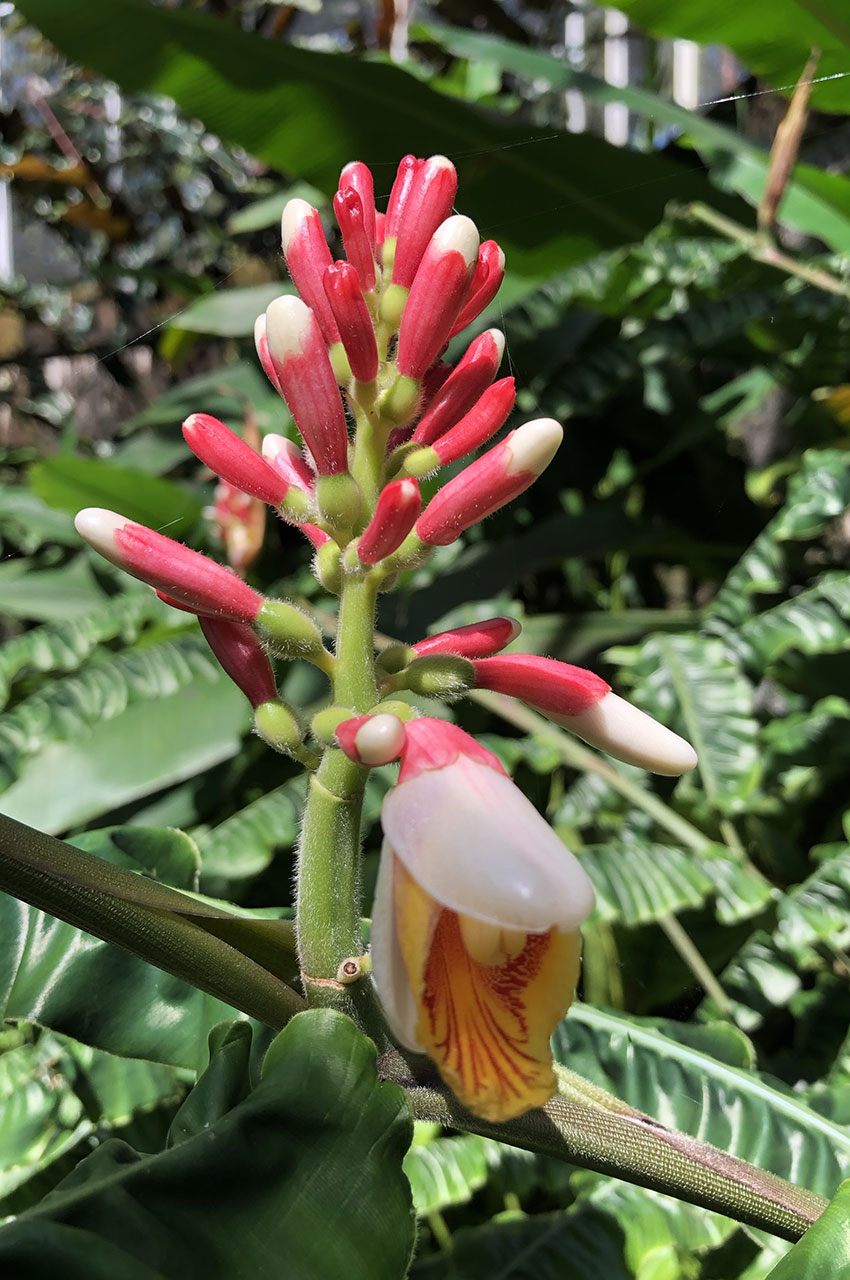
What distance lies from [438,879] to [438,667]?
15 centimetres

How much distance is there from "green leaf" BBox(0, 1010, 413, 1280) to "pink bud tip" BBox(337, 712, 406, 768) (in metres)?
0.12

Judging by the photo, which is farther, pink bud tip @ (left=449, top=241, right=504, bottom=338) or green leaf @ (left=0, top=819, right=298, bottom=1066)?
pink bud tip @ (left=449, top=241, right=504, bottom=338)

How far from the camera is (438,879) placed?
36 cm

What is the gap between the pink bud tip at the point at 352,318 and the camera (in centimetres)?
48

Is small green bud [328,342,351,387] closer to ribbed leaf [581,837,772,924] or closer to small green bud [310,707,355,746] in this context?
small green bud [310,707,355,746]

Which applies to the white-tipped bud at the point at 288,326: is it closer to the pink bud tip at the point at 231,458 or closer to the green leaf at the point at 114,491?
the pink bud tip at the point at 231,458

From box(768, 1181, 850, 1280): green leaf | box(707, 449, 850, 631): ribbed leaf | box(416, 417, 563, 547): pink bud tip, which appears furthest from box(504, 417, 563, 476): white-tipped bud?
box(707, 449, 850, 631): ribbed leaf

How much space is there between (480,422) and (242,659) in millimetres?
177

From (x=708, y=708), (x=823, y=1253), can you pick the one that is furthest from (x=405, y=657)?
(x=708, y=708)

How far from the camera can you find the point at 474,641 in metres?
0.52

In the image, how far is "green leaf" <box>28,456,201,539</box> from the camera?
1614 mm

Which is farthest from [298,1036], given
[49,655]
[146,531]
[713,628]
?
[49,655]

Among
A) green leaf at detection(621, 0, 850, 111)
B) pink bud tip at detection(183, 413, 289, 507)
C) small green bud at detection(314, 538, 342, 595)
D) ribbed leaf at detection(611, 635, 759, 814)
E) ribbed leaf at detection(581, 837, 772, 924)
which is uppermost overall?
green leaf at detection(621, 0, 850, 111)

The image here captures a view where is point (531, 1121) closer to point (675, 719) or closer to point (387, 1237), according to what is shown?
point (387, 1237)
